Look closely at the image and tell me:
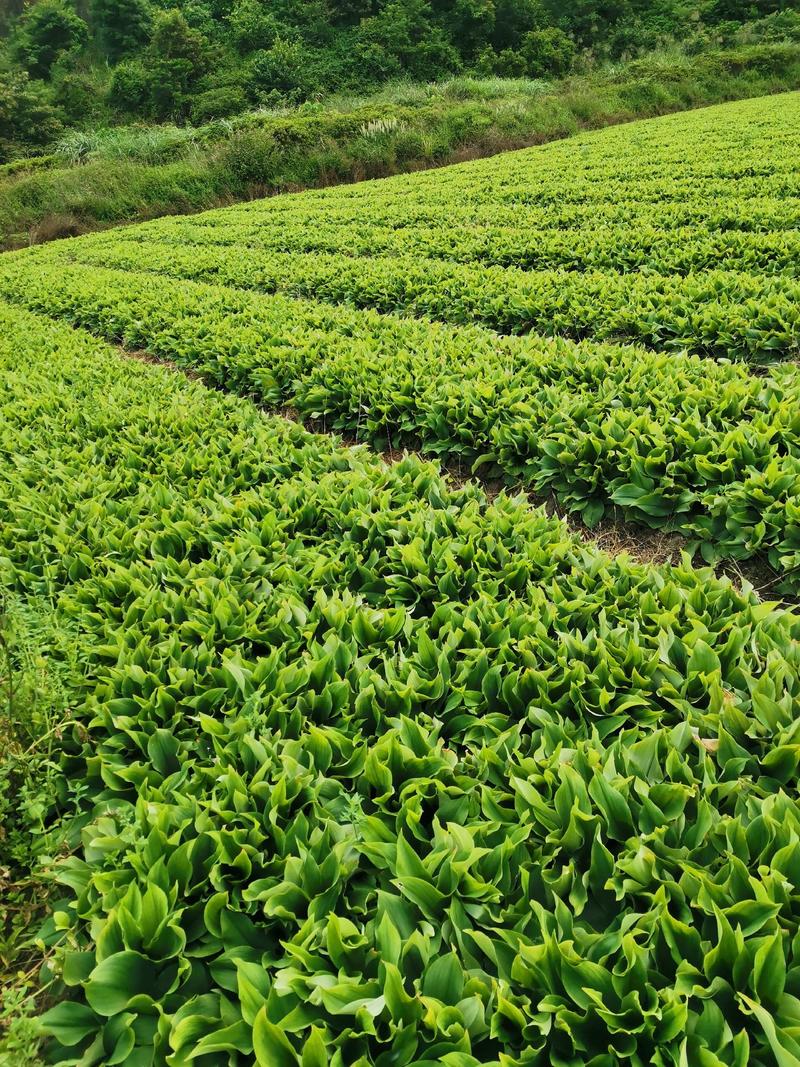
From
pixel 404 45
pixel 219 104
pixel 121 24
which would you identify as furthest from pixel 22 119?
pixel 404 45

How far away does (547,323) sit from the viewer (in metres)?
7.10

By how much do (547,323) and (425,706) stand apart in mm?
5734

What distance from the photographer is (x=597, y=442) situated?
4164mm

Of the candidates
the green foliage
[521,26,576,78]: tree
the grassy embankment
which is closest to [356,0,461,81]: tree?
[521,26,576,78]: tree

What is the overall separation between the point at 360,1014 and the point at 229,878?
0.63 m

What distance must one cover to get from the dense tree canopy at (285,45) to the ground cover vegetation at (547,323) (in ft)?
85.9

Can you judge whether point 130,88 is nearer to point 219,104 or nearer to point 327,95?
point 219,104

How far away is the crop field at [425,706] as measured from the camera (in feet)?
5.16

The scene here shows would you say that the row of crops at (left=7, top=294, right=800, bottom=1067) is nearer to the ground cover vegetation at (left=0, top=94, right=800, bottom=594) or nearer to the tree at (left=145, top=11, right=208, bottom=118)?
the ground cover vegetation at (left=0, top=94, right=800, bottom=594)

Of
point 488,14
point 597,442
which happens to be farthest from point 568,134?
point 597,442

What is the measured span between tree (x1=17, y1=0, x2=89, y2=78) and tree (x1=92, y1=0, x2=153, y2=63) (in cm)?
204

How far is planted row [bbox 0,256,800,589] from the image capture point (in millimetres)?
3748

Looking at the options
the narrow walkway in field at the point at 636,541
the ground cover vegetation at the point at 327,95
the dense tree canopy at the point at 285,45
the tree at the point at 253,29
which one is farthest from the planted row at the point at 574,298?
the tree at the point at 253,29

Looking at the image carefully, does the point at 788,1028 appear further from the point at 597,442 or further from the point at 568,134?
the point at 568,134
